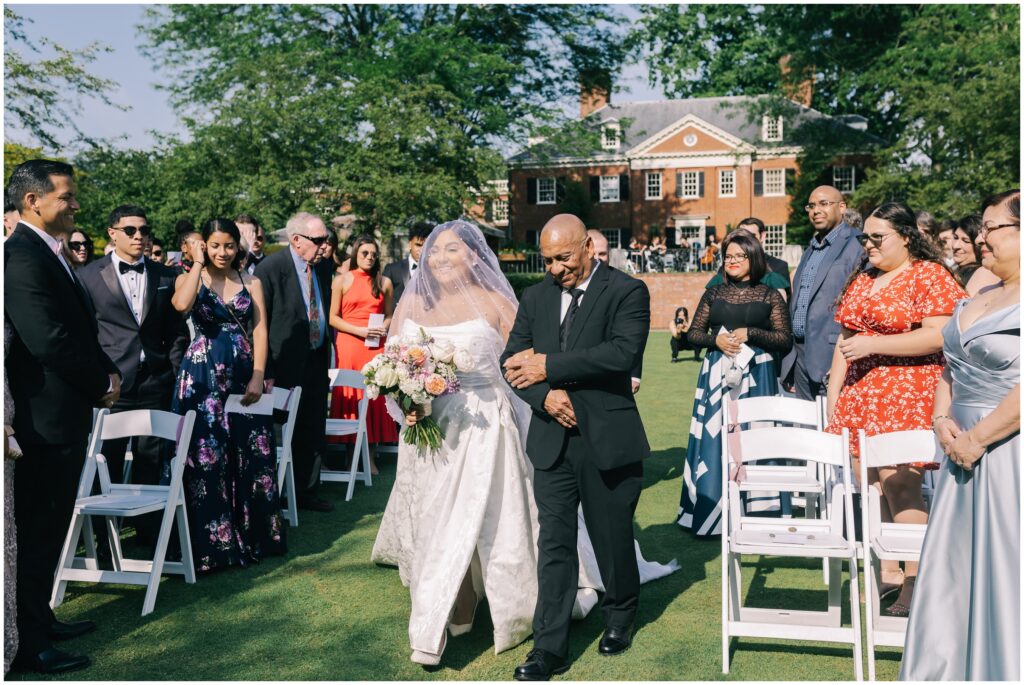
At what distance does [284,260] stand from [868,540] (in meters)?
5.33

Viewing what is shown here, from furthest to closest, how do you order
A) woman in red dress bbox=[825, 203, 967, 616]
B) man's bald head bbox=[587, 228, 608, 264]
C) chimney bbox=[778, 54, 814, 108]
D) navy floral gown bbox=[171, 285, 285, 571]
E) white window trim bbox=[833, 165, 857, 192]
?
white window trim bbox=[833, 165, 857, 192] → chimney bbox=[778, 54, 814, 108] → man's bald head bbox=[587, 228, 608, 264] → navy floral gown bbox=[171, 285, 285, 571] → woman in red dress bbox=[825, 203, 967, 616]

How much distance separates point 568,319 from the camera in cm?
481

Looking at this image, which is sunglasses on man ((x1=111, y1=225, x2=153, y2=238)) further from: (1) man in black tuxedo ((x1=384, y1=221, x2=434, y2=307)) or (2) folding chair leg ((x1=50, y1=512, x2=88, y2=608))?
(1) man in black tuxedo ((x1=384, y1=221, x2=434, y2=307))

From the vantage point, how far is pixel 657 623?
5285 millimetres

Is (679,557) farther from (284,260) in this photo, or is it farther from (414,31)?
(414,31)

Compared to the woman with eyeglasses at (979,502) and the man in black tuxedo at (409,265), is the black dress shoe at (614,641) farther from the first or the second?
the man in black tuxedo at (409,265)

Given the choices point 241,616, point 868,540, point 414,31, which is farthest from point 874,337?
point 414,31

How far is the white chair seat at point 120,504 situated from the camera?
17.7ft

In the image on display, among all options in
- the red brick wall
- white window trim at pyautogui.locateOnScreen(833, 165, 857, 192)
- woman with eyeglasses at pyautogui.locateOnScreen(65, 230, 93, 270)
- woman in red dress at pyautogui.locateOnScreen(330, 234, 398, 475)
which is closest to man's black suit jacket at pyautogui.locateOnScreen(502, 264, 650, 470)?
woman in red dress at pyautogui.locateOnScreen(330, 234, 398, 475)

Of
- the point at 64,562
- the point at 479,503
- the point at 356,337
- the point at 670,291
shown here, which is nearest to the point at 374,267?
the point at 356,337

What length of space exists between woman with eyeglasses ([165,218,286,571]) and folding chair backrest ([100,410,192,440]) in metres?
0.47

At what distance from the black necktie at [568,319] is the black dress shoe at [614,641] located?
152 centimetres

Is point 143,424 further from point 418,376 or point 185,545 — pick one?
point 418,376

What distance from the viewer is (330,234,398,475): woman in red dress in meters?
9.51
